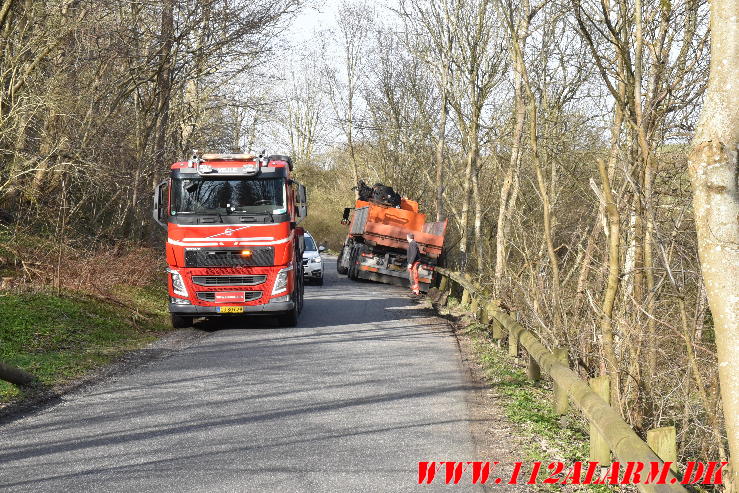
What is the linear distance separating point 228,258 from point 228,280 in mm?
416

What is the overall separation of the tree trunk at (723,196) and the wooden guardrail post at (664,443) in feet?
3.41

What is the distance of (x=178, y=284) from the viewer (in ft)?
48.4

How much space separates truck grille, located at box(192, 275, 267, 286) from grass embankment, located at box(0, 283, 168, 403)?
49.7 inches

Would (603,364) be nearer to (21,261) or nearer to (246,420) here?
(246,420)

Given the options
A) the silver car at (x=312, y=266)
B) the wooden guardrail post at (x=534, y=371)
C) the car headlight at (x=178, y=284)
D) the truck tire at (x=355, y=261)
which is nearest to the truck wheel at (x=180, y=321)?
the car headlight at (x=178, y=284)

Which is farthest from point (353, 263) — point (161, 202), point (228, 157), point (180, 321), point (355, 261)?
point (161, 202)

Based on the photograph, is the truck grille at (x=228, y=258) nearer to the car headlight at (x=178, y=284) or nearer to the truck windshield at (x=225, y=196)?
the car headlight at (x=178, y=284)

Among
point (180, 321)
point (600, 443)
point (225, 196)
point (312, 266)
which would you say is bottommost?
point (180, 321)

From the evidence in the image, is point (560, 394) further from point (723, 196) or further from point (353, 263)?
point (353, 263)

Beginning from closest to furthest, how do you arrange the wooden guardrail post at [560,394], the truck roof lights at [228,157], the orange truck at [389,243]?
the wooden guardrail post at [560,394] → the truck roof lights at [228,157] → the orange truck at [389,243]

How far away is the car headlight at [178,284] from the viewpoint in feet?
48.3

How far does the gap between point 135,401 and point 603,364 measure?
15.9 ft

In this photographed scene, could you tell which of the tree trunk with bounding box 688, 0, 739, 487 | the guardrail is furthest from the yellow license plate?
the tree trunk with bounding box 688, 0, 739, 487

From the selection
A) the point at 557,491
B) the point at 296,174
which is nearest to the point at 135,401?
the point at 557,491
